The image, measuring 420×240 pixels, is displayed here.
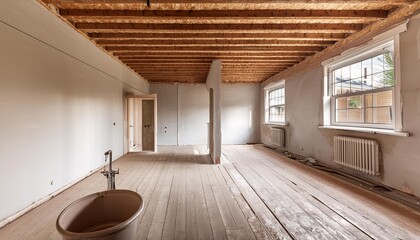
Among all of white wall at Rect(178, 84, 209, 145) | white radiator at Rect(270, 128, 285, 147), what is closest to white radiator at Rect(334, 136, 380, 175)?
white radiator at Rect(270, 128, 285, 147)

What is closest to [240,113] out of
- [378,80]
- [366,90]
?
[366,90]

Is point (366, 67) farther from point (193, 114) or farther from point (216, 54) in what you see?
point (193, 114)

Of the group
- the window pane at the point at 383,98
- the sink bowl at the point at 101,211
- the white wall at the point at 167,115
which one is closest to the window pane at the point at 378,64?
the window pane at the point at 383,98

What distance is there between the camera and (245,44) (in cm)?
436

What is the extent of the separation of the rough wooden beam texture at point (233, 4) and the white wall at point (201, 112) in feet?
19.4

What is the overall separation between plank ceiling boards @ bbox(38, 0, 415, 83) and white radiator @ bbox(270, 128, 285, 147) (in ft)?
8.85

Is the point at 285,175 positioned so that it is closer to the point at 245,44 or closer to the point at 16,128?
the point at 245,44

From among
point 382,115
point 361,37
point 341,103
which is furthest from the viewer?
point 341,103

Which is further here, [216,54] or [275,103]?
[275,103]

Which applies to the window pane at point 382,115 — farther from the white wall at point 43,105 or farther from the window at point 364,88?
the white wall at point 43,105

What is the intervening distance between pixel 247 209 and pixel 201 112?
6.62m

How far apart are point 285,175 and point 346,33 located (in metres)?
3.09

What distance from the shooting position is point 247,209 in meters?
2.63

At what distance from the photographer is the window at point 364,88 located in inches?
133
